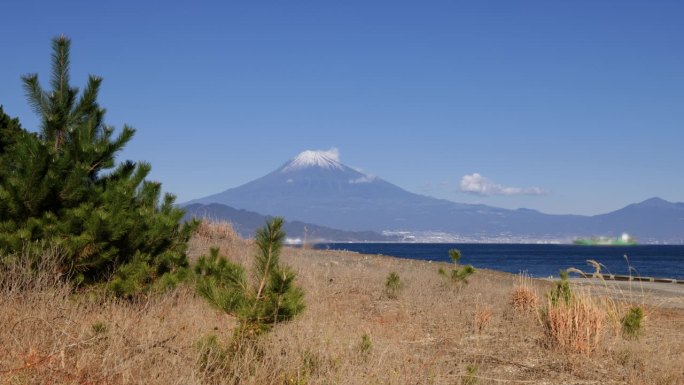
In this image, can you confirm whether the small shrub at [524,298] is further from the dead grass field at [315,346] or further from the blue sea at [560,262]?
the blue sea at [560,262]

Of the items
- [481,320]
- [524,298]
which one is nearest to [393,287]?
[524,298]

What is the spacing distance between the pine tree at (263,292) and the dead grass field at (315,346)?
0.40 m

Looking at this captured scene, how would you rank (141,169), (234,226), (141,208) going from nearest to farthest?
(141,208) → (141,169) → (234,226)

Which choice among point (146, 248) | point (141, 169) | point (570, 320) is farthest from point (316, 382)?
point (141, 169)

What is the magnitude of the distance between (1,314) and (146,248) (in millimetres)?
3748

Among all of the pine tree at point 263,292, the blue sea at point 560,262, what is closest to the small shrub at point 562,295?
the blue sea at point 560,262

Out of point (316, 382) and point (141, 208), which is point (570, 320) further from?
point (141, 208)

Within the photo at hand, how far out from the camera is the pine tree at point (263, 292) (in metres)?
5.89

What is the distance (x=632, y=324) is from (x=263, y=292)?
253 inches

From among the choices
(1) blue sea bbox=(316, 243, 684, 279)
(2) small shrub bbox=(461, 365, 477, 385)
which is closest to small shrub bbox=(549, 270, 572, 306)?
(1) blue sea bbox=(316, 243, 684, 279)

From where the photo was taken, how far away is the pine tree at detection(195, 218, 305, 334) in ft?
19.3

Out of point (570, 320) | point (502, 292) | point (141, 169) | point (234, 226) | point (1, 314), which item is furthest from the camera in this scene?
point (234, 226)

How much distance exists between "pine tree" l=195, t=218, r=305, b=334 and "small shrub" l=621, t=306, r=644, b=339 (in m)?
6.10

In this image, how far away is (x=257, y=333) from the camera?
5980mm
